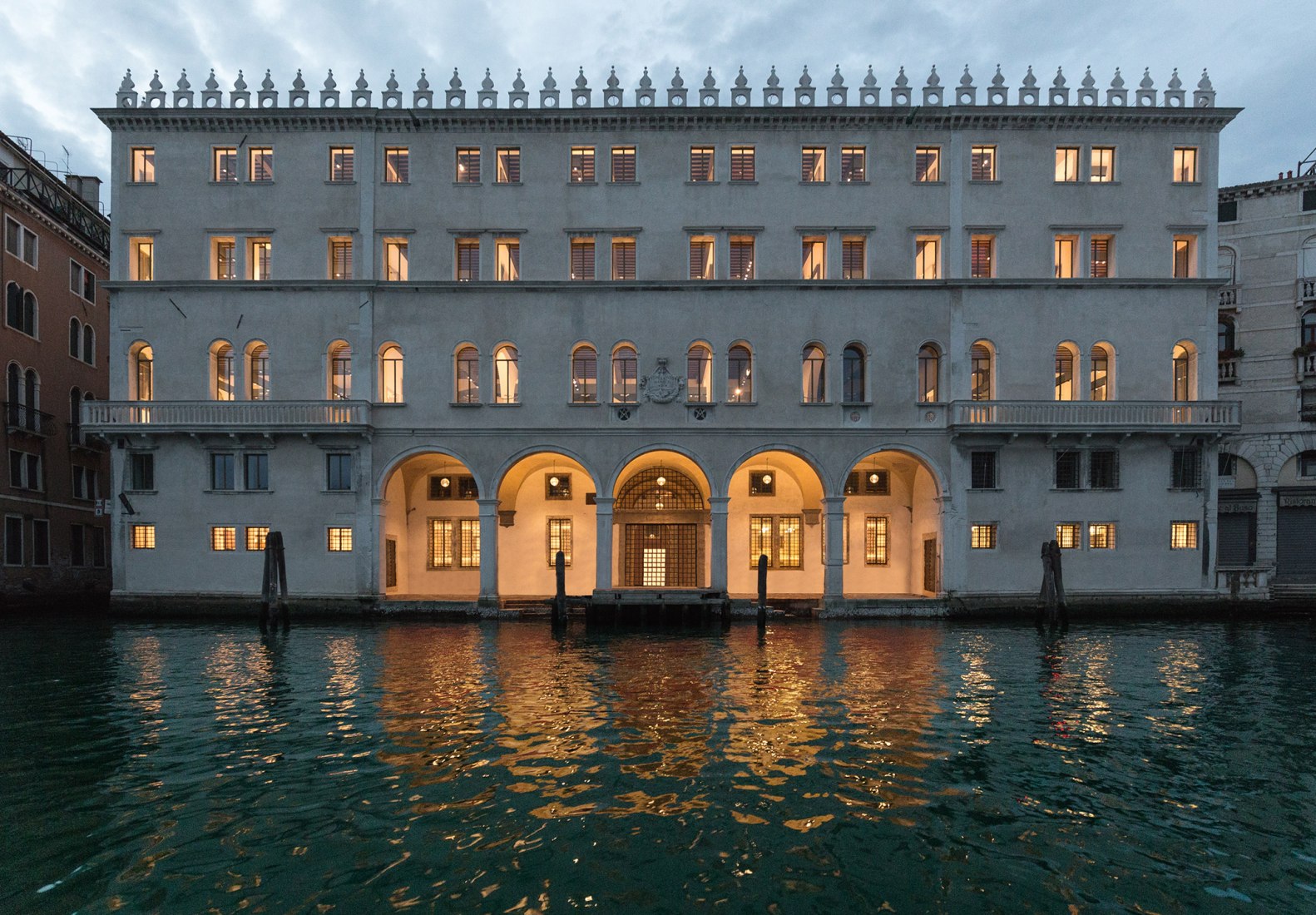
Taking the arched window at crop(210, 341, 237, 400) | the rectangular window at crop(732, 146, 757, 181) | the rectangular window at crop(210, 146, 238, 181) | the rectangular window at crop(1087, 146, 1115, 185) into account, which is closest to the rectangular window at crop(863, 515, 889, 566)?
the rectangular window at crop(732, 146, 757, 181)

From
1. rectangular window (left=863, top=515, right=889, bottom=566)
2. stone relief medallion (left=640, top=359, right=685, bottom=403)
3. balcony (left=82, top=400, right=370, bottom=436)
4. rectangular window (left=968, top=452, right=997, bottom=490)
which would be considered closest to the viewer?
balcony (left=82, top=400, right=370, bottom=436)

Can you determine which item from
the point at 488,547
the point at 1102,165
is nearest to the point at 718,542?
the point at 488,547

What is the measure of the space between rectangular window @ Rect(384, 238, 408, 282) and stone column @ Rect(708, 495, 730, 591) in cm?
1389

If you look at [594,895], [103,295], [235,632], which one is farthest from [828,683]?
[103,295]

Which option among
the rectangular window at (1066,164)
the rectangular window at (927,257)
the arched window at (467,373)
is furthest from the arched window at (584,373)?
the rectangular window at (1066,164)

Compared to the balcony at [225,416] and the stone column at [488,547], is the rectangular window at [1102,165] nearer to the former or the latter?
the stone column at [488,547]

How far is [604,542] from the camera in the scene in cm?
2558

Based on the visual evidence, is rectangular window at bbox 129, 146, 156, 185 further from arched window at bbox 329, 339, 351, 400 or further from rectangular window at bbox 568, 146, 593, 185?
rectangular window at bbox 568, 146, 593, 185

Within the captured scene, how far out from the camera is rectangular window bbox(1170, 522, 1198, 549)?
25.3 m

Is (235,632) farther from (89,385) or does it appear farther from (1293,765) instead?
(1293,765)

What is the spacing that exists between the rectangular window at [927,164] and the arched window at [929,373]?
6065 millimetres

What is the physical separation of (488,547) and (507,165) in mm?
13822

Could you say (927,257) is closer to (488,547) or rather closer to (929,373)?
(929,373)

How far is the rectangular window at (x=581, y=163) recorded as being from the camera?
86.0 ft
